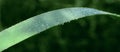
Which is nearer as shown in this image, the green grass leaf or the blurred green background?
the green grass leaf

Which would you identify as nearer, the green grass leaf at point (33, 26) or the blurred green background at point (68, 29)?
the green grass leaf at point (33, 26)

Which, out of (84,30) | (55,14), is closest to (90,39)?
(84,30)

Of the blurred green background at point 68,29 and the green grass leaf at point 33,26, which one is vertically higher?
the blurred green background at point 68,29

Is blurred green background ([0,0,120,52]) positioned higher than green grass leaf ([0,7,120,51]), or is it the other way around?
blurred green background ([0,0,120,52])

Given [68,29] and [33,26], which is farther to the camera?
[68,29]
